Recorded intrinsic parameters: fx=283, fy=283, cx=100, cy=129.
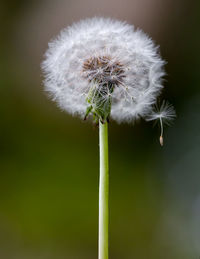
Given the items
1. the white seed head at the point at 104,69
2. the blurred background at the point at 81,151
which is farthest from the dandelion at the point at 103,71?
the blurred background at the point at 81,151

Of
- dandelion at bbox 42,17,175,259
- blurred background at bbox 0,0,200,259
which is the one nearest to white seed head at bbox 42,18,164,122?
dandelion at bbox 42,17,175,259

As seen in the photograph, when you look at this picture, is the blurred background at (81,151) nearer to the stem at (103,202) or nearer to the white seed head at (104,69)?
the white seed head at (104,69)

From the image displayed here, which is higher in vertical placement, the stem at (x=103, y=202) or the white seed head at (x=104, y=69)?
the white seed head at (x=104, y=69)

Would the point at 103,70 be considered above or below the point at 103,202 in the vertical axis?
above

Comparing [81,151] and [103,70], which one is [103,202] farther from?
[81,151]

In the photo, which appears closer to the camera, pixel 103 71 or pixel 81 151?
pixel 103 71

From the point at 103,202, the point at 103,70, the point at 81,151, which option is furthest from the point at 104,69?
the point at 81,151

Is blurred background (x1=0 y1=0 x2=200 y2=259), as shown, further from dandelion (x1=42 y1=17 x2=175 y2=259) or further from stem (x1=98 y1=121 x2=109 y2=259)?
stem (x1=98 y1=121 x2=109 y2=259)
